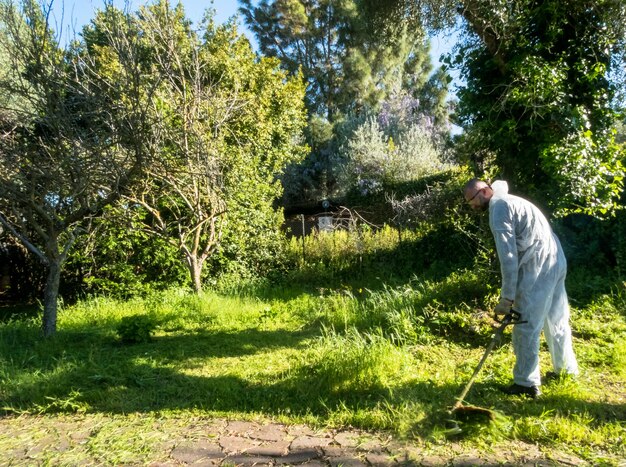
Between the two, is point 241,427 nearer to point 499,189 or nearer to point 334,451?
point 334,451

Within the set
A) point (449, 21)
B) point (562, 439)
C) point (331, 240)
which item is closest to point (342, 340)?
point (562, 439)

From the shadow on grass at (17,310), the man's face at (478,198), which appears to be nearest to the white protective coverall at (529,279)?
the man's face at (478,198)

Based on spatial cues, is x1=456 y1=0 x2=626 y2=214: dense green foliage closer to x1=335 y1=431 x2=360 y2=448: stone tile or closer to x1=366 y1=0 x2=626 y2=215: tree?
x1=366 y1=0 x2=626 y2=215: tree

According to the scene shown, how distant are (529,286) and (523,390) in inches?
35.5

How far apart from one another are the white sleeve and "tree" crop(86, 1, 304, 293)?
4210 mm

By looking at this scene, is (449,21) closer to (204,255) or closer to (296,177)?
(204,255)

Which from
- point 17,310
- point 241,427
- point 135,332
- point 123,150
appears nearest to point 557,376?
point 241,427

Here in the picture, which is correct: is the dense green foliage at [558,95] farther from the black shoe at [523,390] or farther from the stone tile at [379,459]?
the stone tile at [379,459]

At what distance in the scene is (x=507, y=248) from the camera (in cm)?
400

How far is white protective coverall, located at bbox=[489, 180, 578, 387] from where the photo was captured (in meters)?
4.00

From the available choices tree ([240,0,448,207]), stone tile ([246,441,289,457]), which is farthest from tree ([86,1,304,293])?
tree ([240,0,448,207])

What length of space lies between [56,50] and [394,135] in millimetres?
19863

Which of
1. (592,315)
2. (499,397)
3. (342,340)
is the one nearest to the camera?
(499,397)

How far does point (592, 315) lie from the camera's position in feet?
19.6
